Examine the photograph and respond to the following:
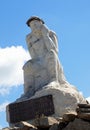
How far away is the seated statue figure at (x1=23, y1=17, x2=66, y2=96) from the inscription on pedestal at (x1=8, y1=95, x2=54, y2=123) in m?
1.05

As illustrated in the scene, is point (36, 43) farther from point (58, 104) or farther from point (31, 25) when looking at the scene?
point (58, 104)

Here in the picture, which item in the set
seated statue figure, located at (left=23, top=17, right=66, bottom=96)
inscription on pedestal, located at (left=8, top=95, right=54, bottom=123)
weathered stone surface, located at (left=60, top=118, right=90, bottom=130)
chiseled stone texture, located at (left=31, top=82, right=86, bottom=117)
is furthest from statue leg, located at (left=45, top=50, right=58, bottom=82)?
weathered stone surface, located at (left=60, top=118, right=90, bottom=130)

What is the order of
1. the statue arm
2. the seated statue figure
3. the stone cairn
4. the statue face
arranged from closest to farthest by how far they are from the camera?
the stone cairn
the seated statue figure
the statue arm
the statue face

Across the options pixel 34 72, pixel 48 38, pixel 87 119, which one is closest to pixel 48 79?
pixel 34 72

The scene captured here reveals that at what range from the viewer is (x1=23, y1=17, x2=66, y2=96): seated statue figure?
44.2 feet

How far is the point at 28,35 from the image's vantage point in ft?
48.0

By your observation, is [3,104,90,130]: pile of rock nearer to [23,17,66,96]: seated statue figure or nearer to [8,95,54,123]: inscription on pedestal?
[8,95,54,123]: inscription on pedestal

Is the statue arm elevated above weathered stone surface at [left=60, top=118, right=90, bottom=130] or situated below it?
above

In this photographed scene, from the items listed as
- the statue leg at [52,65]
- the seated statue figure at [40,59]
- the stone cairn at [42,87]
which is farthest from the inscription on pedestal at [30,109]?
the statue leg at [52,65]

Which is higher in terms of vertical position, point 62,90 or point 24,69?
point 24,69

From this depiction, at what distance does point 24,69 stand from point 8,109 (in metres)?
1.73

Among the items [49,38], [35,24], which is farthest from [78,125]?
[35,24]

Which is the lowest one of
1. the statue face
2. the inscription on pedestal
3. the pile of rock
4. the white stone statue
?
the pile of rock

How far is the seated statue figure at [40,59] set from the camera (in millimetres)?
13477
